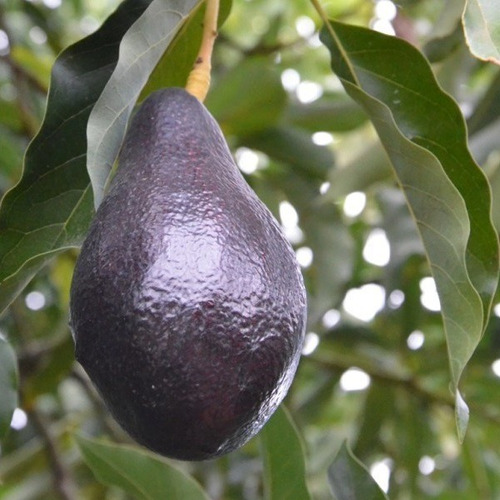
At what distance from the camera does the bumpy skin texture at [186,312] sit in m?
0.76

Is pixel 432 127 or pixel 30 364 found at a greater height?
pixel 432 127

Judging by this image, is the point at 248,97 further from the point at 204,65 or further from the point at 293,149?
the point at 204,65

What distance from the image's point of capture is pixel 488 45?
0.91m

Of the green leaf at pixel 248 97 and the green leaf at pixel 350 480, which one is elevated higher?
the green leaf at pixel 350 480

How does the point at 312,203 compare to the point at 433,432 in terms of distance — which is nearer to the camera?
the point at 312,203

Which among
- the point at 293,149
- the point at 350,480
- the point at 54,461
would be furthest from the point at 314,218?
the point at 350,480

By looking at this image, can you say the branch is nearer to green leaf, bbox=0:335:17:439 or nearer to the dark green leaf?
green leaf, bbox=0:335:17:439

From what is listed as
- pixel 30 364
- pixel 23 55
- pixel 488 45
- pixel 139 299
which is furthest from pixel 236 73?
pixel 139 299

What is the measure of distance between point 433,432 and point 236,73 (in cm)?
107

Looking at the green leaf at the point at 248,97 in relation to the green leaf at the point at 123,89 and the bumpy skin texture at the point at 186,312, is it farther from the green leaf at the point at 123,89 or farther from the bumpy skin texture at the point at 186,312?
the bumpy skin texture at the point at 186,312

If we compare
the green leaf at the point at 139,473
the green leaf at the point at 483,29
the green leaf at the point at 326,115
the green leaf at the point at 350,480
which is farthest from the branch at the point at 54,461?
the green leaf at the point at 483,29

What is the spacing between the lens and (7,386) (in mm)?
1143

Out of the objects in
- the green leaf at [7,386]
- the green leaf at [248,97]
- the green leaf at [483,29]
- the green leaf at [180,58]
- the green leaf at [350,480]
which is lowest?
the green leaf at [248,97]

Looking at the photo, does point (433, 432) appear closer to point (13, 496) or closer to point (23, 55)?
point (13, 496)
